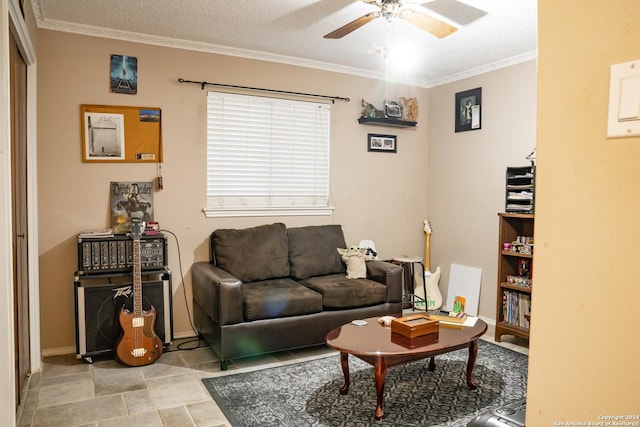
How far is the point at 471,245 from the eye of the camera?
490cm

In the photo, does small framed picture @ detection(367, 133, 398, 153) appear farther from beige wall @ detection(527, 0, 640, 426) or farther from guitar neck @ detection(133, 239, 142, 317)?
beige wall @ detection(527, 0, 640, 426)

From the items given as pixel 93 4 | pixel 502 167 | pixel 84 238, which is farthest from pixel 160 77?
pixel 502 167

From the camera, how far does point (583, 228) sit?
2.40 ft

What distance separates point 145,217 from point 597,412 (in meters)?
3.77

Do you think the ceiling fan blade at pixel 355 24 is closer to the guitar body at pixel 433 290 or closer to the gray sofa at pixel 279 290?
the gray sofa at pixel 279 290

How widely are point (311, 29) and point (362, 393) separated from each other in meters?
2.73

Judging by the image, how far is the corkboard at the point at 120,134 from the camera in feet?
12.4

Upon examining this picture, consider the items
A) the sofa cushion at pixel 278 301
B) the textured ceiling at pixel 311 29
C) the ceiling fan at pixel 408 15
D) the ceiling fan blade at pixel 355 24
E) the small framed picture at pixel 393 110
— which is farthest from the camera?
the small framed picture at pixel 393 110

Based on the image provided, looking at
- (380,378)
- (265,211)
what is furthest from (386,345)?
(265,211)

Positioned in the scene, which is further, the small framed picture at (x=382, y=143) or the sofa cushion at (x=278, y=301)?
the small framed picture at (x=382, y=143)

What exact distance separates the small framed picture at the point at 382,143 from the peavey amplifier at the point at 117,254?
2.42 metres

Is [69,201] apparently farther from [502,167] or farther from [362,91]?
[502,167]

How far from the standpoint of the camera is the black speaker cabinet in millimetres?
3496

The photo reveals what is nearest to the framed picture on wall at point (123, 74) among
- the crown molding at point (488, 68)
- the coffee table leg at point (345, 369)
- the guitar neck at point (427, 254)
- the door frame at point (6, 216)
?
the door frame at point (6, 216)
